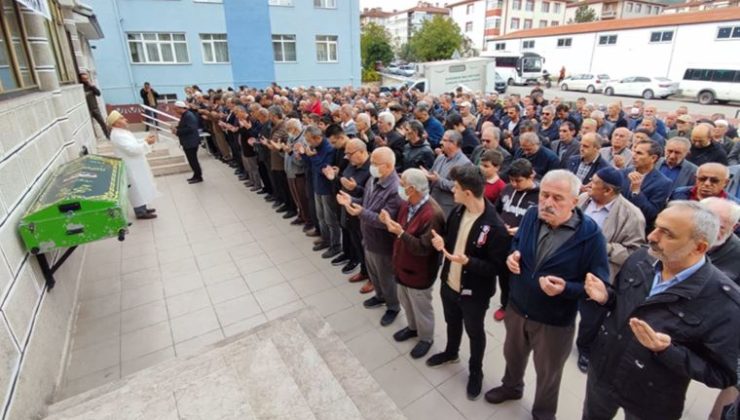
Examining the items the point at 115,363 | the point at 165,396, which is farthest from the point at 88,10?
the point at 165,396

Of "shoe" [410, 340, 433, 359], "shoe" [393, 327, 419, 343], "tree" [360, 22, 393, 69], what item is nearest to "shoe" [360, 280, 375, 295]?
"shoe" [393, 327, 419, 343]

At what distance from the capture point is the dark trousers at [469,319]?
2.85m

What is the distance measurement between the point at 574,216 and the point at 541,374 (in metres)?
1.11

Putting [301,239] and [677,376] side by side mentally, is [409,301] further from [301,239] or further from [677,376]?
[301,239]

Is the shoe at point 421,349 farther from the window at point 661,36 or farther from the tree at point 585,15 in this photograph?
the tree at point 585,15

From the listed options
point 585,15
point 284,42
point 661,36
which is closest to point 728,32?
point 661,36

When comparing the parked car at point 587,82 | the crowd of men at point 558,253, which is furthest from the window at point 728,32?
the crowd of men at point 558,253

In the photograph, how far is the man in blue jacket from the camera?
2205 millimetres

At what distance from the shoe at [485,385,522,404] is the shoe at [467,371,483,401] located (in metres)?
0.08

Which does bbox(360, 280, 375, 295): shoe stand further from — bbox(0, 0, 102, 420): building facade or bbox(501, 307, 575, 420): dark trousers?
bbox(0, 0, 102, 420): building facade

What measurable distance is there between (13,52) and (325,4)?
19.0 meters

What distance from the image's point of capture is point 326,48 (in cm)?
2112

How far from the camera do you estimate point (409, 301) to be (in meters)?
3.42

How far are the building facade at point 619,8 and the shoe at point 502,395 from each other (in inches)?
2364
